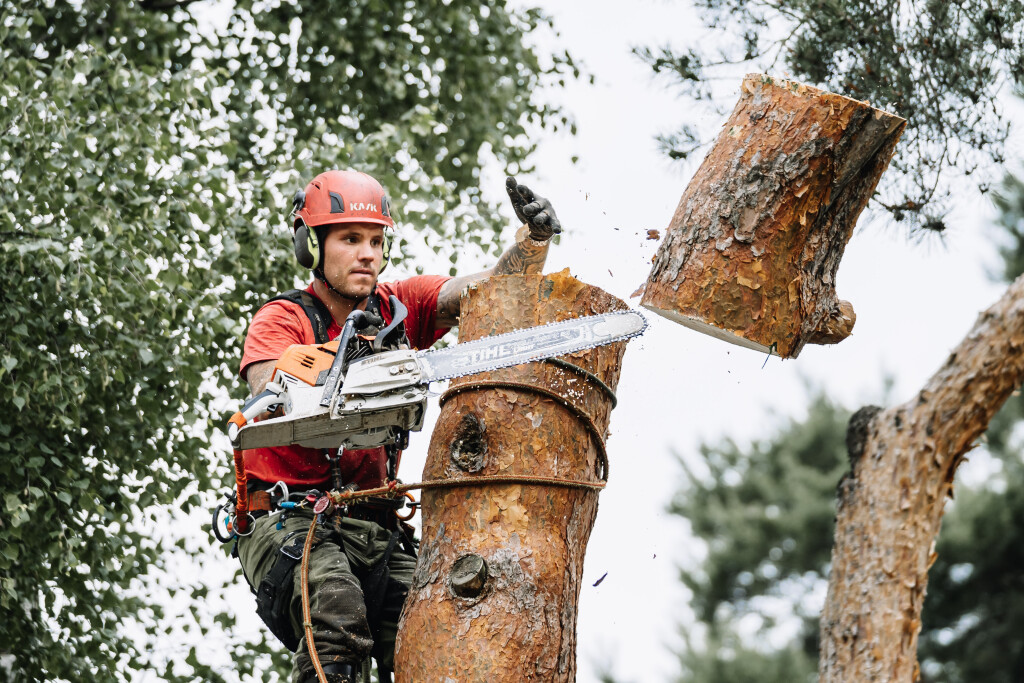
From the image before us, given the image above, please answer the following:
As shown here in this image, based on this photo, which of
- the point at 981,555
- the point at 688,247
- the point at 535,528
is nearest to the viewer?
the point at 535,528

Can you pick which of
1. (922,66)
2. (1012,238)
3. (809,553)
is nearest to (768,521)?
(809,553)

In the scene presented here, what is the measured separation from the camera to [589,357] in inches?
124

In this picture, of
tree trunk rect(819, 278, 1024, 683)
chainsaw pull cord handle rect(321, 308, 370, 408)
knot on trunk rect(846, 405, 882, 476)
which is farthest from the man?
tree trunk rect(819, 278, 1024, 683)

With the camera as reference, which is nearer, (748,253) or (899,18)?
(748,253)

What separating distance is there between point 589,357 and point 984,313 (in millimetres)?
1307

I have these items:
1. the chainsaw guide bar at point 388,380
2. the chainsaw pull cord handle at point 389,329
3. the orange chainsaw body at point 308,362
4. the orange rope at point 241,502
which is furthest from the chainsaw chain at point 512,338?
the orange rope at point 241,502

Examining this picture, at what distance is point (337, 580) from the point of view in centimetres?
320

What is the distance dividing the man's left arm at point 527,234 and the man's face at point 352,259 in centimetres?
30

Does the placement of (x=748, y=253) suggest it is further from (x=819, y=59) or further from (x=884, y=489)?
(x=819, y=59)

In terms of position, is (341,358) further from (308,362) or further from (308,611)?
(308,611)

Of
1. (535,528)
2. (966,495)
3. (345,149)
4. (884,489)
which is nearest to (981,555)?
(966,495)

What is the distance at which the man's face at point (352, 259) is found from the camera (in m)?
3.73

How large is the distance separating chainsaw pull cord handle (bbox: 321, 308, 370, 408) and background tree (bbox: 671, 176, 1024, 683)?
11.3 m

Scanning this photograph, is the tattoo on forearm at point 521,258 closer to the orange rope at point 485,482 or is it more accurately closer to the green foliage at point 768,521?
the orange rope at point 485,482
